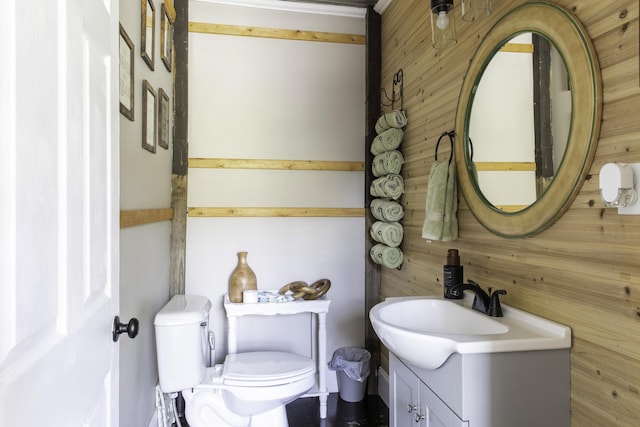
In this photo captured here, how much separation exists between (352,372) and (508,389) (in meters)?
1.57

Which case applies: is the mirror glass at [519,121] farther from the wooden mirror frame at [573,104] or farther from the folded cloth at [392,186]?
the folded cloth at [392,186]

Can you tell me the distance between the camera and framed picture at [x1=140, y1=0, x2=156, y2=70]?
6.01 ft

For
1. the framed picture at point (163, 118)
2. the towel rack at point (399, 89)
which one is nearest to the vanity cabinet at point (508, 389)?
the towel rack at point (399, 89)

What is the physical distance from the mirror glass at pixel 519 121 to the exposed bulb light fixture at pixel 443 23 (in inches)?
11.0

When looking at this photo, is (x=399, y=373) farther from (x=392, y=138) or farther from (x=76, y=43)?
(x=76, y=43)

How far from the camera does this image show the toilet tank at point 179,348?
193cm

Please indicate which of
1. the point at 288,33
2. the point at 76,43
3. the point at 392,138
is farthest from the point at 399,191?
the point at 76,43

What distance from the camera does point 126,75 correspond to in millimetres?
1580

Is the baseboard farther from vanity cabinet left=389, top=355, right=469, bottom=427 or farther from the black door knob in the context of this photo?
the black door knob

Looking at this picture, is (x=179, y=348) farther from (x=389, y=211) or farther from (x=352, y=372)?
(x=389, y=211)

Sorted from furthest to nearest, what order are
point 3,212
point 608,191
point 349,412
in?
1. point 349,412
2. point 608,191
3. point 3,212

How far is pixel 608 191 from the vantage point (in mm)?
1004

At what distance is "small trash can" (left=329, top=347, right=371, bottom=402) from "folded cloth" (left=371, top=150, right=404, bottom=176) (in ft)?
4.14

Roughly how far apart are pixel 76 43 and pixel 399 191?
1.94 metres
